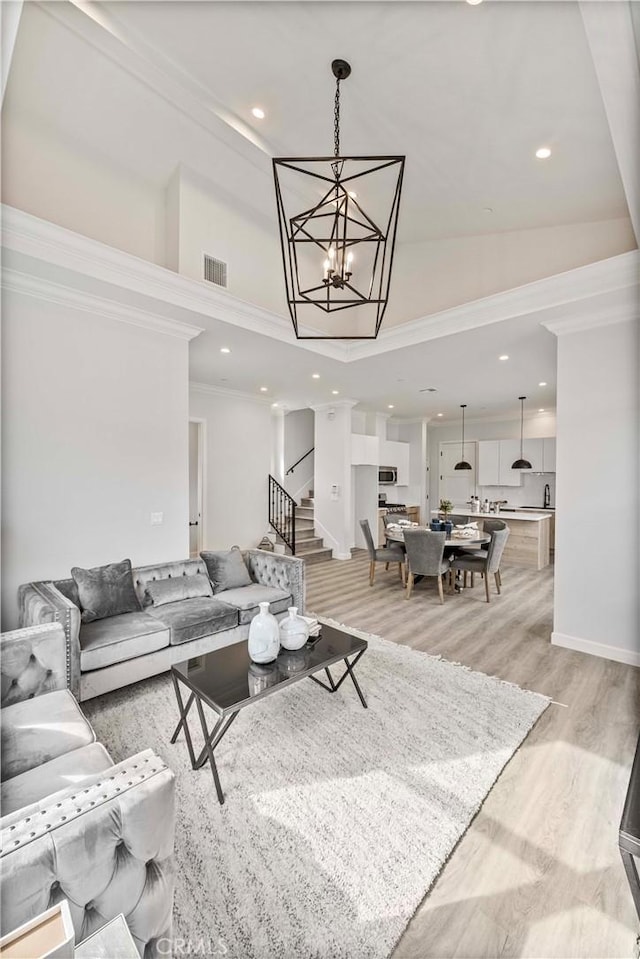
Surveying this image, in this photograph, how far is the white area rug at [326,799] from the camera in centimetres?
147

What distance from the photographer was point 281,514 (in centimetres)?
875

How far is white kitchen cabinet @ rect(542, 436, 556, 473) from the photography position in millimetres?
9188

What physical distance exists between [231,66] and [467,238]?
2.89 m

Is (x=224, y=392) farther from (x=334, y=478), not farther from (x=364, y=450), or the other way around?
(x=364, y=450)

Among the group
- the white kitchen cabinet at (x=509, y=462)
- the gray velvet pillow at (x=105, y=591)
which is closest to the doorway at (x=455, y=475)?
the white kitchen cabinet at (x=509, y=462)

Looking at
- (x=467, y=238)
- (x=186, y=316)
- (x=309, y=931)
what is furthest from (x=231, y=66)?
(x=309, y=931)

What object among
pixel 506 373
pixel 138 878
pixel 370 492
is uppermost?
pixel 506 373

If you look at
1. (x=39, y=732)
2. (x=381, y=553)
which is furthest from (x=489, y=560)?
(x=39, y=732)

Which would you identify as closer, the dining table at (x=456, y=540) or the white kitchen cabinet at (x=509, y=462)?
the dining table at (x=456, y=540)

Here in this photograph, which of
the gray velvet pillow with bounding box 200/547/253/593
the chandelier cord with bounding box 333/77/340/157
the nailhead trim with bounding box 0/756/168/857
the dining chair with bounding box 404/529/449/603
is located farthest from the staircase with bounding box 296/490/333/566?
the nailhead trim with bounding box 0/756/168/857

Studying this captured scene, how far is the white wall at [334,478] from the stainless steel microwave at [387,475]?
6.18ft

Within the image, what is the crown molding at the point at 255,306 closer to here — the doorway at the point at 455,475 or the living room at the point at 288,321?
the living room at the point at 288,321

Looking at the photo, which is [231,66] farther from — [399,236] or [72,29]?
[399,236]

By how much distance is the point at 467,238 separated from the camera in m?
4.59
